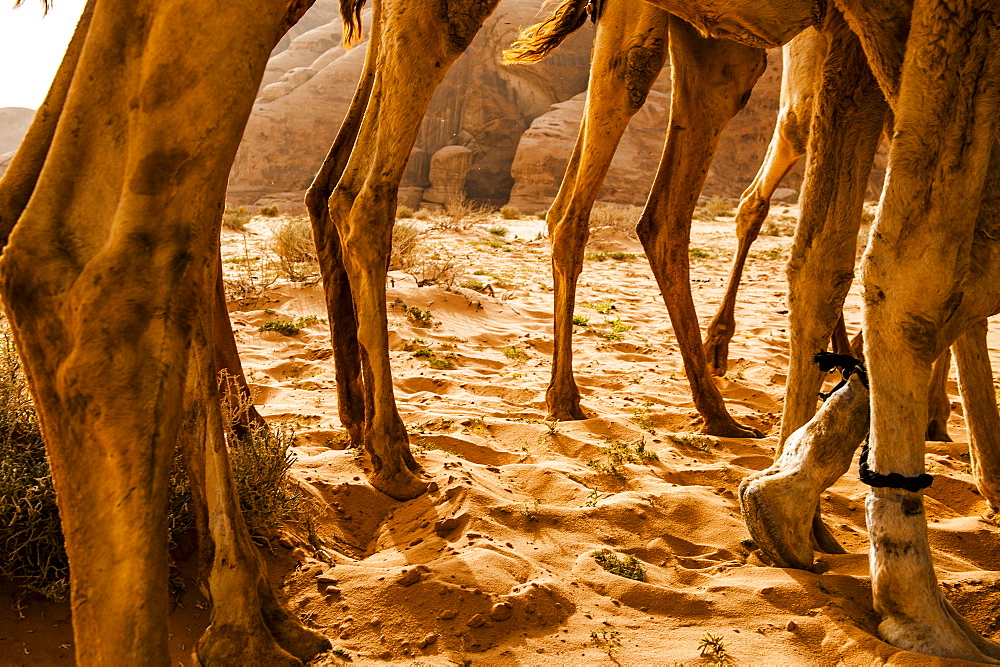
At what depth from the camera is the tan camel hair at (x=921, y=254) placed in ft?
5.48

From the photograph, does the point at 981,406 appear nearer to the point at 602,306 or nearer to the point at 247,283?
the point at 602,306

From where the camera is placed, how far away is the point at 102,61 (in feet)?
3.90

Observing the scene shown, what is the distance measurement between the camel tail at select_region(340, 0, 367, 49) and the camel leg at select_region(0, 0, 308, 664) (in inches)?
101

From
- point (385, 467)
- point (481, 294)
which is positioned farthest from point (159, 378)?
point (481, 294)

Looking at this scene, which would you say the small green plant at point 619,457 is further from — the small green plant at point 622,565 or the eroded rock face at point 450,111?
the eroded rock face at point 450,111

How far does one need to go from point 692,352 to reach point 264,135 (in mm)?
25568

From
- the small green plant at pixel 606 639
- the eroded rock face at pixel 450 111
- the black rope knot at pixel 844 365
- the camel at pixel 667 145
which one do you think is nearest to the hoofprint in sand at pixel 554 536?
the small green plant at pixel 606 639

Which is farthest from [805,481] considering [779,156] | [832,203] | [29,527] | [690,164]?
[779,156]

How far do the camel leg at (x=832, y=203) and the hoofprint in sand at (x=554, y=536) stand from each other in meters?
0.56

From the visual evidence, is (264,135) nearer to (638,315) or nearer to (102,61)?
(638,315)

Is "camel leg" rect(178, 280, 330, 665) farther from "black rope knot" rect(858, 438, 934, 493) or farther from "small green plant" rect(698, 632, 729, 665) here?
"black rope knot" rect(858, 438, 934, 493)

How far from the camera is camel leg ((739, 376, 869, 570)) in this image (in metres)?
2.09

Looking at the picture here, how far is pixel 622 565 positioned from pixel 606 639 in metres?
0.42

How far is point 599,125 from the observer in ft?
12.7
